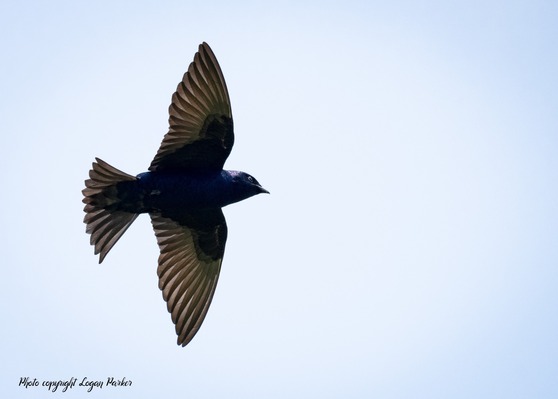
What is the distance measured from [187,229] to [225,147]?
1.09 metres

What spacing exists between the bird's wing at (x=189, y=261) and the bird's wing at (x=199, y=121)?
2.43 feet

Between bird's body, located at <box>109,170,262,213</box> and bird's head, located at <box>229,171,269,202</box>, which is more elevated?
bird's head, located at <box>229,171,269,202</box>

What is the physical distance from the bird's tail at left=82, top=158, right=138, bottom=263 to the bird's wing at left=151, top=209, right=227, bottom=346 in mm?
642

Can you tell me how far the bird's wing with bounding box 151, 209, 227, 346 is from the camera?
34.7ft

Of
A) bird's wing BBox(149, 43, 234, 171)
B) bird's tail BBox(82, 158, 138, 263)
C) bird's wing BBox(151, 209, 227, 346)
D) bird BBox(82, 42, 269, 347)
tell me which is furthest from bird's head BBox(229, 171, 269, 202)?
bird's tail BBox(82, 158, 138, 263)

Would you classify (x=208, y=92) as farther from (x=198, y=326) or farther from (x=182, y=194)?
(x=198, y=326)

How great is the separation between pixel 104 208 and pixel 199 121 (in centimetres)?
113

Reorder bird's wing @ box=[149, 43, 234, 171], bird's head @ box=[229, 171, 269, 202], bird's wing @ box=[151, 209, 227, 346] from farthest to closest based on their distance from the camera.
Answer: bird's wing @ box=[151, 209, 227, 346], bird's head @ box=[229, 171, 269, 202], bird's wing @ box=[149, 43, 234, 171]

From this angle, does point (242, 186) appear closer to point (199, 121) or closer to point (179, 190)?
point (179, 190)

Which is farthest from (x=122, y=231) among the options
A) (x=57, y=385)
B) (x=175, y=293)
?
(x=57, y=385)

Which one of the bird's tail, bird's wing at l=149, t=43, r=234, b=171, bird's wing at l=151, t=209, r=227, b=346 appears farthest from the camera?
bird's wing at l=151, t=209, r=227, b=346

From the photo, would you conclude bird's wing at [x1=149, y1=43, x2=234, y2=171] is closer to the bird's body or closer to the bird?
the bird

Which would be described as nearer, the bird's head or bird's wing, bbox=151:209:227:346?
the bird's head

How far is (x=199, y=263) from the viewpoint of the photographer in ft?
35.4
